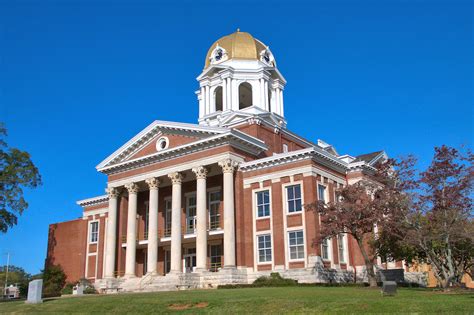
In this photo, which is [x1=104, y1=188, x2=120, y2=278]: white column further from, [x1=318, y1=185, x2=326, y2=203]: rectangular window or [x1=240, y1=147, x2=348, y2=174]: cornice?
[x1=318, y1=185, x2=326, y2=203]: rectangular window

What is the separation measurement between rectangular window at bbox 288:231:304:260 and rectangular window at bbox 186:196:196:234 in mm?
10244

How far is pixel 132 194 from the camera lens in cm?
4800

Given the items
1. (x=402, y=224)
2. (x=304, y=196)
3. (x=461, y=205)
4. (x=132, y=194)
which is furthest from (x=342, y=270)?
(x=132, y=194)

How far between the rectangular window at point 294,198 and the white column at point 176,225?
930cm

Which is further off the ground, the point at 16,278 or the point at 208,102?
the point at 208,102

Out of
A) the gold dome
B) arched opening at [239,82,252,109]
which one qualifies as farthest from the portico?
the gold dome

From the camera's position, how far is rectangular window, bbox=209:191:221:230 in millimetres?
45281

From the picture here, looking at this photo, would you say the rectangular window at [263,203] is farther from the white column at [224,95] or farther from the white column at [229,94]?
the white column at [224,95]

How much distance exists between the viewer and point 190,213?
156ft

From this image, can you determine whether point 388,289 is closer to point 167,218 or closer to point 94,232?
point 167,218


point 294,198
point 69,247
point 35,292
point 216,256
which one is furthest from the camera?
point 69,247

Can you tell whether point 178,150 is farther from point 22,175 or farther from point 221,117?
point 22,175

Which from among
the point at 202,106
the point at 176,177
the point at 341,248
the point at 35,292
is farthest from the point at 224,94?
the point at 35,292

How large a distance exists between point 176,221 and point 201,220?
283 cm
